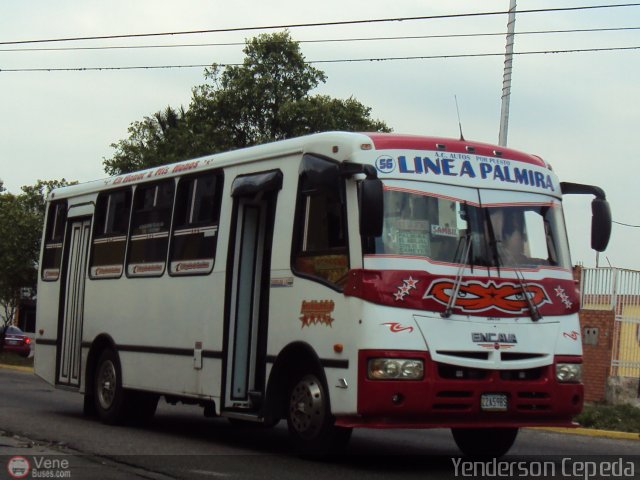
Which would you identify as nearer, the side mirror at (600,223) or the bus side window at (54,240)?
the side mirror at (600,223)

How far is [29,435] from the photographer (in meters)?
12.7

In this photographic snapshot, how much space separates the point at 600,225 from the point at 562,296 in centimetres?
93

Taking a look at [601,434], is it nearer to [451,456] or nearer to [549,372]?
[451,456]

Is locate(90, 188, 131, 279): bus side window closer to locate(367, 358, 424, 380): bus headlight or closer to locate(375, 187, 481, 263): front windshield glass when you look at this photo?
locate(375, 187, 481, 263): front windshield glass

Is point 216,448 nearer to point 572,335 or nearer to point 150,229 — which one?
point 150,229

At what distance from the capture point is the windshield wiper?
10.3 meters

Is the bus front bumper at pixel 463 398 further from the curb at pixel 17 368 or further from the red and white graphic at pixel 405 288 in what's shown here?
the curb at pixel 17 368

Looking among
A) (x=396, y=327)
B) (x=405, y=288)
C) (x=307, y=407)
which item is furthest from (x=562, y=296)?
(x=307, y=407)

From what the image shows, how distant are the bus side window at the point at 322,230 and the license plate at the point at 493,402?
159 cm

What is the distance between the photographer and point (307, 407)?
10797 millimetres

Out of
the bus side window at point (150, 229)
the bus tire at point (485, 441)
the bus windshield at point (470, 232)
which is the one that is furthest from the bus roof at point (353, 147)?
the bus tire at point (485, 441)

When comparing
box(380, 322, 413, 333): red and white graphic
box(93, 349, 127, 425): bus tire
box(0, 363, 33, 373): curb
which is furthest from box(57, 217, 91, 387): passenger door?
box(0, 363, 33, 373): curb

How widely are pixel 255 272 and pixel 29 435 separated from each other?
305cm

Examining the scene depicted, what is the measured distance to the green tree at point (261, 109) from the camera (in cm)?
4156
